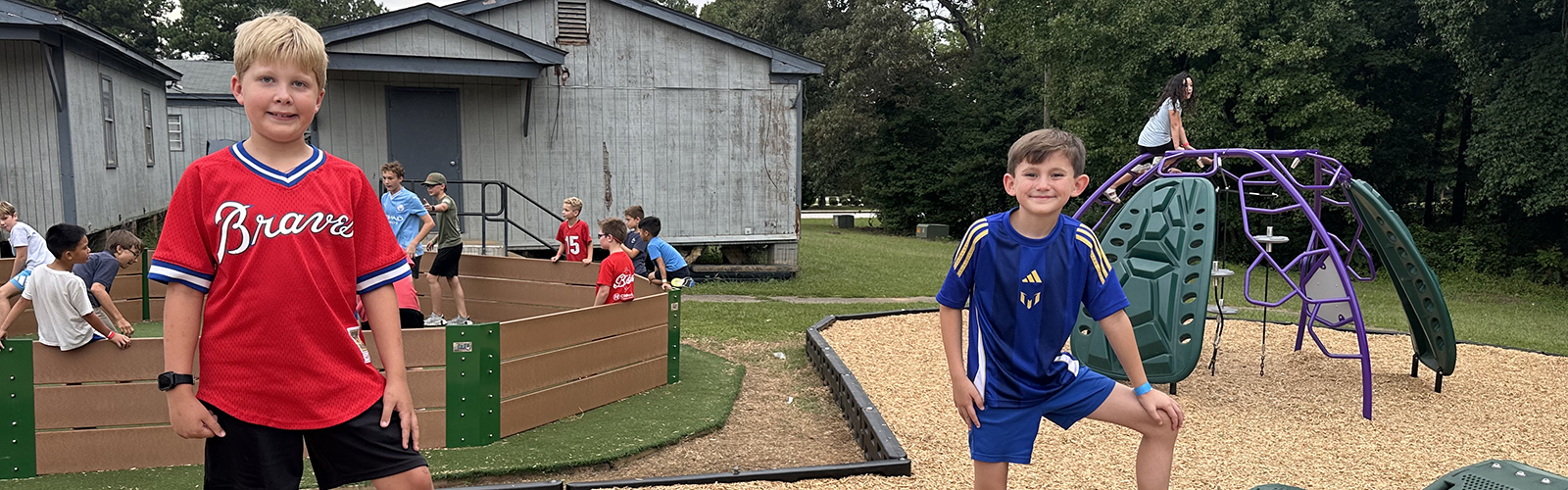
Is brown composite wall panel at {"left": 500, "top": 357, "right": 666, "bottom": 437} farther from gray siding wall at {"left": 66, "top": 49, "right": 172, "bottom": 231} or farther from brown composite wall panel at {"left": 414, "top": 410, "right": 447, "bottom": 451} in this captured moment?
gray siding wall at {"left": 66, "top": 49, "right": 172, "bottom": 231}

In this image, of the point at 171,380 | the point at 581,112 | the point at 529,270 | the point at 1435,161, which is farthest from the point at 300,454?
the point at 1435,161

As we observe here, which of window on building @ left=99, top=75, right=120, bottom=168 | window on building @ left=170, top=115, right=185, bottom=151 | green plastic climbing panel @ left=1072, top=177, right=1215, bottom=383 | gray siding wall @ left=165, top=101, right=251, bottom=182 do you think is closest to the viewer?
green plastic climbing panel @ left=1072, top=177, right=1215, bottom=383

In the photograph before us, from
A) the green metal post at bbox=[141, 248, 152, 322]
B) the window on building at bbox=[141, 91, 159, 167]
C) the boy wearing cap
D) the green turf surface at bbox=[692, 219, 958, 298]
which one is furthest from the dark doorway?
the window on building at bbox=[141, 91, 159, 167]

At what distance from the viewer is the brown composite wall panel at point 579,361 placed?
623 centimetres

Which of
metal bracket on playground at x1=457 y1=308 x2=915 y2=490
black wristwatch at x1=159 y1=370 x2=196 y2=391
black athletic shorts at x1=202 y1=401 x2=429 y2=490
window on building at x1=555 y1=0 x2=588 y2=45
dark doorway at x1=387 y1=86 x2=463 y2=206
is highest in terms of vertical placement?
window on building at x1=555 y1=0 x2=588 y2=45

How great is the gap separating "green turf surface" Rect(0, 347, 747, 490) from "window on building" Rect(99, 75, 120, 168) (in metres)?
13.0

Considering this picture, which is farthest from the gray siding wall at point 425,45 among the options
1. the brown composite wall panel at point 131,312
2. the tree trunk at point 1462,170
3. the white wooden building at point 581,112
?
the tree trunk at point 1462,170

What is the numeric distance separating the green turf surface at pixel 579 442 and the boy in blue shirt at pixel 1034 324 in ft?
9.86

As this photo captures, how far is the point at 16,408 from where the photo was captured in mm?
5281

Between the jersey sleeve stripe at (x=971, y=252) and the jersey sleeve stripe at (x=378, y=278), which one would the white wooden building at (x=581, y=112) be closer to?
the jersey sleeve stripe at (x=971, y=252)

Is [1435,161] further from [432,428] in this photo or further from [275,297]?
[275,297]

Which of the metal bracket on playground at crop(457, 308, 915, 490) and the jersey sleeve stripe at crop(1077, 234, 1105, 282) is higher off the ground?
the jersey sleeve stripe at crop(1077, 234, 1105, 282)

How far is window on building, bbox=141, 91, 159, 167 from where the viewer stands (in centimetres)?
1944

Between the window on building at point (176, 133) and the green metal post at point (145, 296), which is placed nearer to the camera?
the green metal post at point (145, 296)
